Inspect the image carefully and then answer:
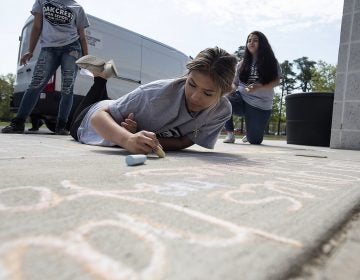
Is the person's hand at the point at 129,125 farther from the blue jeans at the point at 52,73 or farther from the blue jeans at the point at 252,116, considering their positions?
the blue jeans at the point at 252,116

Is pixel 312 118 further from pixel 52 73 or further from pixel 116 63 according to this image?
pixel 52 73

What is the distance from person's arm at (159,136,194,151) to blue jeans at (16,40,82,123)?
6.39ft

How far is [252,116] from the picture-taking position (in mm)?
4699

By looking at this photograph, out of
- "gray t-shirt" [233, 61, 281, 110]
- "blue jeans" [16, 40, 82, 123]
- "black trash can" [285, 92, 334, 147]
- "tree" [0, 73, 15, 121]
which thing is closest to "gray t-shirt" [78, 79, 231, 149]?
"blue jeans" [16, 40, 82, 123]

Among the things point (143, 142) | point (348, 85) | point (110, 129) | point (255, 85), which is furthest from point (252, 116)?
point (143, 142)

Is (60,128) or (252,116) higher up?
(252,116)

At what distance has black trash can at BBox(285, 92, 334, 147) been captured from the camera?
5.55 metres

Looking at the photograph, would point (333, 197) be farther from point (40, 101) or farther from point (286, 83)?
point (286, 83)

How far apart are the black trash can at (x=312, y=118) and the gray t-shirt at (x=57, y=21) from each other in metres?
3.82

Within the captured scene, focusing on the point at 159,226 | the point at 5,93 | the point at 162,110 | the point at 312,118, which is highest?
the point at 5,93

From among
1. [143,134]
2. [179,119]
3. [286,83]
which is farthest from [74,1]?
[286,83]

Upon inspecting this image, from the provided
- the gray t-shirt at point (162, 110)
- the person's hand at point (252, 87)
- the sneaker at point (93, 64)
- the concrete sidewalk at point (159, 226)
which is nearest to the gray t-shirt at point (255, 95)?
the person's hand at point (252, 87)

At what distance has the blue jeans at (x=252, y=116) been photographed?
470 cm

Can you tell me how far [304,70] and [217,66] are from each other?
141 ft
